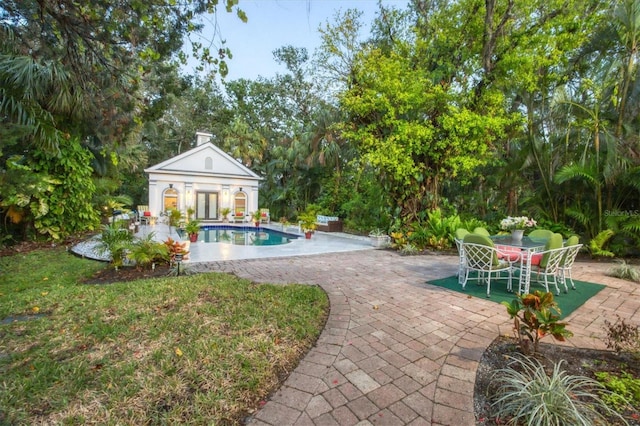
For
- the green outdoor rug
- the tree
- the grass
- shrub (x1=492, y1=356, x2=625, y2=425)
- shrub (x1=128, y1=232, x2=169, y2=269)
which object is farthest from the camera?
the tree

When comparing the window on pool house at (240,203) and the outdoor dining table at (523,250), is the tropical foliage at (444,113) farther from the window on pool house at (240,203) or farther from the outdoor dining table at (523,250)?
the window on pool house at (240,203)

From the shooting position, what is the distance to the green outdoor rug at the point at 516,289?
4121 mm

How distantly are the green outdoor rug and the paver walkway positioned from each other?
13 centimetres

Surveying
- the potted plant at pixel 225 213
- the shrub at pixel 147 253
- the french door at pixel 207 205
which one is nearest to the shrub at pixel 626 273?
the shrub at pixel 147 253

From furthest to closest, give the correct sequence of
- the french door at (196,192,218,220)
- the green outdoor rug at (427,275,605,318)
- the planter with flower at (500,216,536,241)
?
1. the french door at (196,192,218,220)
2. the planter with flower at (500,216,536,241)
3. the green outdoor rug at (427,275,605,318)

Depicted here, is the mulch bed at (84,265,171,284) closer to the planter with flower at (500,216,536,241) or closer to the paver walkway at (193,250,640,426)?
the paver walkway at (193,250,640,426)

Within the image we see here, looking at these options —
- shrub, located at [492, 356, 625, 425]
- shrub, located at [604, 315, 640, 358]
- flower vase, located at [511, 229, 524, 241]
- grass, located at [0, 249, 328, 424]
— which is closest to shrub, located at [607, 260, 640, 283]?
flower vase, located at [511, 229, 524, 241]

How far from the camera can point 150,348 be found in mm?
2654

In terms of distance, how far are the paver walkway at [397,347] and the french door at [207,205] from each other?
14550 mm

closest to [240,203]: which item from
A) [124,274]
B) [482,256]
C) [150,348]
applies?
[124,274]

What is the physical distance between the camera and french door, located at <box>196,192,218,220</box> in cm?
1865

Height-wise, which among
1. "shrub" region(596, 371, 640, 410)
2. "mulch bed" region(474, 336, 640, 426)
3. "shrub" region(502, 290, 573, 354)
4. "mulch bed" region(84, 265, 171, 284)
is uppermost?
"shrub" region(502, 290, 573, 354)

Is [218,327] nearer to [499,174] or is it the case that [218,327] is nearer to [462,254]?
[462,254]

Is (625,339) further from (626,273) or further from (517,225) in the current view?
(626,273)
